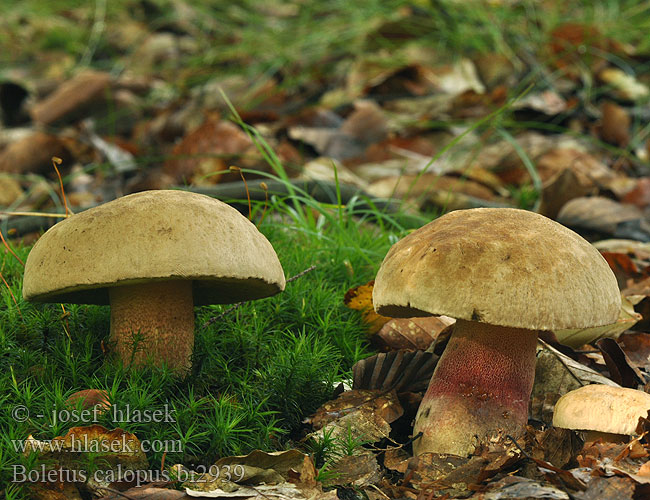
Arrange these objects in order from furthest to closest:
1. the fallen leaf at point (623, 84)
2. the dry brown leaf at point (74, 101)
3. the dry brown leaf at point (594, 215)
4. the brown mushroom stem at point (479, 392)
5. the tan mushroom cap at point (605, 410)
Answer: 1. the dry brown leaf at point (74, 101)
2. the fallen leaf at point (623, 84)
3. the dry brown leaf at point (594, 215)
4. the brown mushroom stem at point (479, 392)
5. the tan mushroom cap at point (605, 410)

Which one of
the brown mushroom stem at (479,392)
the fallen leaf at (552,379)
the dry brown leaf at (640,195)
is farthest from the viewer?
the dry brown leaf at (640,195)

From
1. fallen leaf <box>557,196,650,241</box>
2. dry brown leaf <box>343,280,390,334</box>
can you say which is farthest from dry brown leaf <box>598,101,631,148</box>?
dry brown leaf <box>343,280,390,334</box>

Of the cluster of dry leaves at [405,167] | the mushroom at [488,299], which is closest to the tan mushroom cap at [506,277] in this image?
the mushroom at [488,299]

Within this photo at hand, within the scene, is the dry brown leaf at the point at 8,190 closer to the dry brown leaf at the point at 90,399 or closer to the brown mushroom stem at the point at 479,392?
the dry brown leaf at the point at 90,399

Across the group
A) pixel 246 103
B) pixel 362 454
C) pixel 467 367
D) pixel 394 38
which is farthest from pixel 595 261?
pixel 394 38

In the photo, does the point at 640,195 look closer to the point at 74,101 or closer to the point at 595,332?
the point at 595,332

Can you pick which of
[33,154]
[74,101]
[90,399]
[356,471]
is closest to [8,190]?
[33,154]
